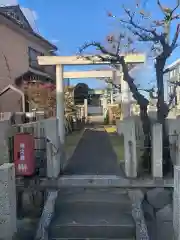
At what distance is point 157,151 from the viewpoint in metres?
7.78

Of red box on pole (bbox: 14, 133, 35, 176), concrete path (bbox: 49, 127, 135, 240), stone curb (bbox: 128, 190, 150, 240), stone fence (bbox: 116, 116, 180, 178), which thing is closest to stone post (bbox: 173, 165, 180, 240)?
stone curb (bbox: 128, 190, 150, 240)

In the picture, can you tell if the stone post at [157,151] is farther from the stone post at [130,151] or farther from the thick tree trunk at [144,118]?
the thick tree trunk at [144,118]

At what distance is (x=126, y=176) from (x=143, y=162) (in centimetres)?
80

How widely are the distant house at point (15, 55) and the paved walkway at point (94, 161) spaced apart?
18.2ft

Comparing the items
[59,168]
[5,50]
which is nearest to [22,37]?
[5,50]

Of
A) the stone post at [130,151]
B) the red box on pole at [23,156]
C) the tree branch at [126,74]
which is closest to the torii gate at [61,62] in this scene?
the tree branch at [126,74]

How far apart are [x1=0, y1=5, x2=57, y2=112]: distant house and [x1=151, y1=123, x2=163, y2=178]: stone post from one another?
10560mm

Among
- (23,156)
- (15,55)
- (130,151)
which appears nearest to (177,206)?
(130,151)

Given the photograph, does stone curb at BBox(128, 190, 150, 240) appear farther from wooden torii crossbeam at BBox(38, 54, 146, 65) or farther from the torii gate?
wooden torii crossbeam at BBox(38, 54, 146, 65)

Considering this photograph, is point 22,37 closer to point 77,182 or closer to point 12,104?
point 12,104

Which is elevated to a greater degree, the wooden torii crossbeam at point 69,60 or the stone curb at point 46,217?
the wooden torii crossbeam at point 69,60

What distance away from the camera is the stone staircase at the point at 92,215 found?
621 cm

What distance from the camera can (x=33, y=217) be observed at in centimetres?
718

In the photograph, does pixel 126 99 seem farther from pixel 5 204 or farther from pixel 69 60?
pixel 5 204
